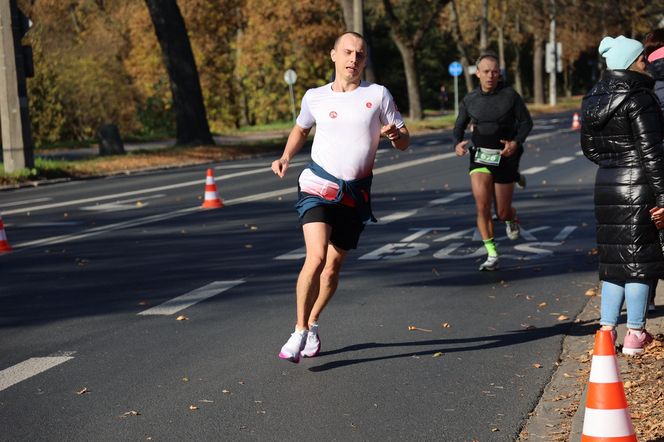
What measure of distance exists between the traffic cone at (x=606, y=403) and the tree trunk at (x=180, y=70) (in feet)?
102

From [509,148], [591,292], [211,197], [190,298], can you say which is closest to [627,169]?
[591,292]

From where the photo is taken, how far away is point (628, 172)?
6.66 metres

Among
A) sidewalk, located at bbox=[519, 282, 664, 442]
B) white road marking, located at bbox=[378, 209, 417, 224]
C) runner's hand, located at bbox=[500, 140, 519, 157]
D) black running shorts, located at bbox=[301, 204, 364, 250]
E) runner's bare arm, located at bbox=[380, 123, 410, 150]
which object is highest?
runner's bare arm, located at bbox=[380, 123, 410, 150]

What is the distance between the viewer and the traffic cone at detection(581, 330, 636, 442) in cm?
461

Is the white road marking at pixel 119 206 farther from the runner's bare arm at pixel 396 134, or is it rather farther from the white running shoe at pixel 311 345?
the runner's bare arm at pixel 396 134

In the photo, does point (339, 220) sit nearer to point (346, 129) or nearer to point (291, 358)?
point (346, 129)

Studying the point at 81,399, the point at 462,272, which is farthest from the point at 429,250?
the point at 81,399

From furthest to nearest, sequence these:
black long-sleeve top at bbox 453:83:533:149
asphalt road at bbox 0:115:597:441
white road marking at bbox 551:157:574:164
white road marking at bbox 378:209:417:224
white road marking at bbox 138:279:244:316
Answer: white road marking at bbox 551:157:574:164 → white road marking at bbox 378:209:417:224 → black long-sleeve top at bbox 453:83:533:149 → white road marking at bbox 138:279:244:316 → asphalt road at bbox 0:115:597:441

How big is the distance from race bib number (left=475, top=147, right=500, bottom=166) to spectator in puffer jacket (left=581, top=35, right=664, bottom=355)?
12.3ft

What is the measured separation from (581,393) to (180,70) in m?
30.3

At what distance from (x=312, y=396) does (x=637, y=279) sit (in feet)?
6.34

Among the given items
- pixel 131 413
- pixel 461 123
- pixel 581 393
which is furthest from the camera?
pixel 461 123

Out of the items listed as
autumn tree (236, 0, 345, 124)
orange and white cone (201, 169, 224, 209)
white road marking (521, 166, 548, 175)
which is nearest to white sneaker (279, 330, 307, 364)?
orange and white cone (201, 169, 224, 209)

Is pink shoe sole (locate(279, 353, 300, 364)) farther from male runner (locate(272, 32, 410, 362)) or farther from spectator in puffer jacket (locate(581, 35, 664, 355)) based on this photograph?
spectator in puffer jacket (locate(581, 35, 664, 355))
